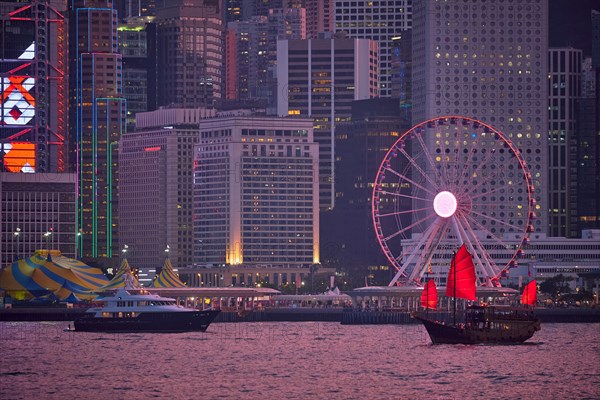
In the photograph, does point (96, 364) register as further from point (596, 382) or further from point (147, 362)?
point (596, 382)

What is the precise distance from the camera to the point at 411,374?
180000 millimetres

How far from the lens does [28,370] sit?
185375 millimetres

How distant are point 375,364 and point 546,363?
17.2 metres

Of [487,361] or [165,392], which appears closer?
[165,392]

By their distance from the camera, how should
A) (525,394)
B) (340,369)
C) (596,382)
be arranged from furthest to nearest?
(340,369) → (596,382) → (525,394)

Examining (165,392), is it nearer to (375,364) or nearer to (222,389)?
(222,389)

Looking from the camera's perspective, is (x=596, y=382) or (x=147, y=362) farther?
(x=147, y=362)

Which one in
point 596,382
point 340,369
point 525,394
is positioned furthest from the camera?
point 340,369

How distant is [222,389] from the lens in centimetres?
16562

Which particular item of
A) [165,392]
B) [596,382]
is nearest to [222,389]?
[165,392]

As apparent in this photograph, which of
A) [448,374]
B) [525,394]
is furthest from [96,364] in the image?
[525,394]

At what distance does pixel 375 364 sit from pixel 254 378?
2102cm

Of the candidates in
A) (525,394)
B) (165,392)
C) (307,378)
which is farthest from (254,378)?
(525,394)

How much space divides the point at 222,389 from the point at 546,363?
141 feet
